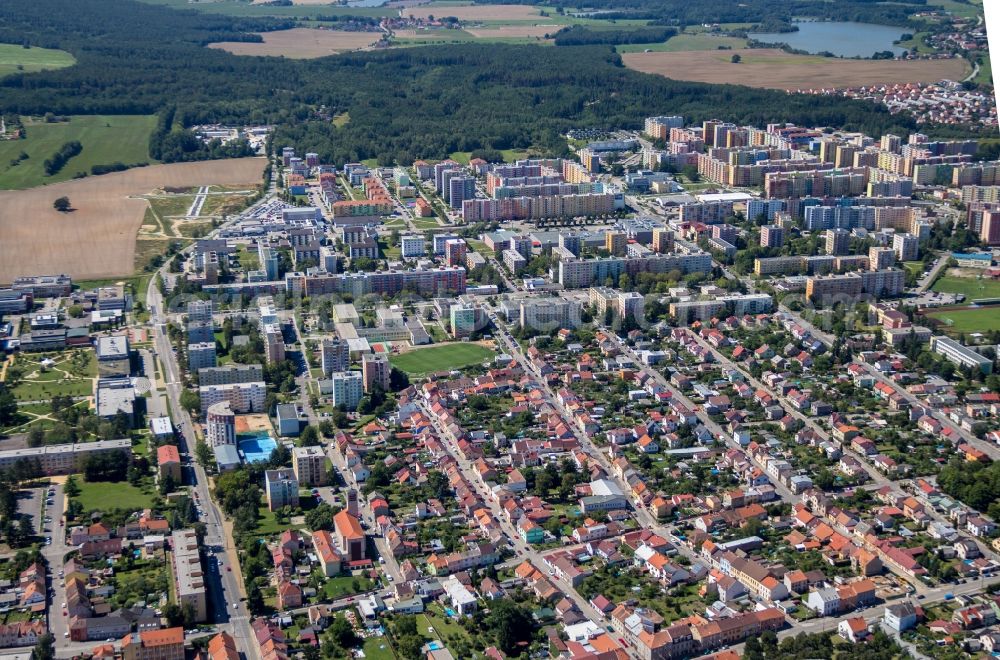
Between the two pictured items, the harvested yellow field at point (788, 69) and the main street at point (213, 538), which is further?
the harvested yellow field at point (788, 69)

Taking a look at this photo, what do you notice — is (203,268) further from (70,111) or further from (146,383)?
(70,111)

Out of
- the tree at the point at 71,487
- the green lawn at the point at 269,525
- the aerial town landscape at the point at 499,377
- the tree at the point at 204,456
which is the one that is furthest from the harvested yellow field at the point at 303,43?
the green lawn at the point at 269,525

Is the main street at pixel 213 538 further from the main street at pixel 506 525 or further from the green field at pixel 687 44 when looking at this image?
the green field at pixel 687 44

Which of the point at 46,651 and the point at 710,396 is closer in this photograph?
the point at 46,651

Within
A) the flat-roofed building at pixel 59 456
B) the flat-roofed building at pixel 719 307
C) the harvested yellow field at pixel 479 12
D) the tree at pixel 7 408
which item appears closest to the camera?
the flat-roofed building at pixel 59 456

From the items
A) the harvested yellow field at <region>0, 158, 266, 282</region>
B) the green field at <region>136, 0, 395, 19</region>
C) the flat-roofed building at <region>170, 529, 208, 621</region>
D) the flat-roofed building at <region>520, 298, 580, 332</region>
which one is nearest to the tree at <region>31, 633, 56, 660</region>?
the flat-roofed building at <region>170, 529, 208, 621</region>

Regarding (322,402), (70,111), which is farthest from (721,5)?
(322,402)

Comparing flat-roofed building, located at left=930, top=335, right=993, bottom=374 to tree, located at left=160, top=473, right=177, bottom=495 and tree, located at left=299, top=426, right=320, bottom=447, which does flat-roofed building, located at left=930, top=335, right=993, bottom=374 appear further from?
tree, located at left=160, top=473, right=177, bottom=495
